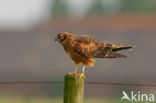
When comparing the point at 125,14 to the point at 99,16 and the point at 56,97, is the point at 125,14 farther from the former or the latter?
the point at 56,97

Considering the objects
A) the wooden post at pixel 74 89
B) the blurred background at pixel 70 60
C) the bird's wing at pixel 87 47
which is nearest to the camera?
the wooden post at pixel 74 89

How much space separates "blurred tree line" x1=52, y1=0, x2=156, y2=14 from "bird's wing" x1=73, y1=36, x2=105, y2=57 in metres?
36.1

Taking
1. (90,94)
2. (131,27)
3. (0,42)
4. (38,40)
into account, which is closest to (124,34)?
(131,27)

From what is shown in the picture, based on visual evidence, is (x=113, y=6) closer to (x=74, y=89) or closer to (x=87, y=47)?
(x=87, y=47)

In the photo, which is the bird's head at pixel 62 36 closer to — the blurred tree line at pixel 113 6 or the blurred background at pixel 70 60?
the blurred background at pixel 70 60

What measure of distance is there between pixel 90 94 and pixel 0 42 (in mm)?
9234

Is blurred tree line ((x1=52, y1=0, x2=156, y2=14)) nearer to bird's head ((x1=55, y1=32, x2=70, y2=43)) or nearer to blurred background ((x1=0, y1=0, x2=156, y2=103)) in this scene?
blurred background ((x1=0, y1=0, x2=156, y2=103))

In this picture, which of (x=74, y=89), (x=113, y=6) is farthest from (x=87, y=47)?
(x=113, y=6)

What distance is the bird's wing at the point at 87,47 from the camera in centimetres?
602

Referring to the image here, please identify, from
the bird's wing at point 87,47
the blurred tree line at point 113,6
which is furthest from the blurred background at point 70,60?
the bird's wing at point 87,47

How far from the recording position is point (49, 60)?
3794cm

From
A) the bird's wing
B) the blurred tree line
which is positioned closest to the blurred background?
the blurred tree line

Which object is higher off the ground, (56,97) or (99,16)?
(99,16)

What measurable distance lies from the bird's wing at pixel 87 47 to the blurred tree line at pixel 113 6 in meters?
36.1
